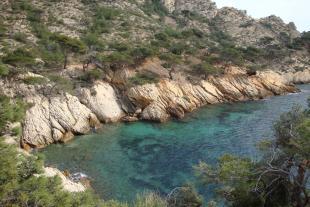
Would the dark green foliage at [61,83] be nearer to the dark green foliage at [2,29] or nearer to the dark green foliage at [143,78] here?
the dark green foliage at [143,78]

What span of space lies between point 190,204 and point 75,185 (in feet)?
35.7

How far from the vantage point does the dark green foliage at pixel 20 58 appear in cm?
4919

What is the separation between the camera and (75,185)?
1079 inches

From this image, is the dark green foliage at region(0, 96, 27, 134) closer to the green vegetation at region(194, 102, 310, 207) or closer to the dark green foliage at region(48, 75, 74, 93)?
the green vegetation at region(194, 102, 310, 207)

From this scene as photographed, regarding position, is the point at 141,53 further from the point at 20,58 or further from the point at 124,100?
the point at 20,58

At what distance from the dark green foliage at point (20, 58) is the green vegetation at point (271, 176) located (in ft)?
127

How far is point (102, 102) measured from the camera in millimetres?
53312

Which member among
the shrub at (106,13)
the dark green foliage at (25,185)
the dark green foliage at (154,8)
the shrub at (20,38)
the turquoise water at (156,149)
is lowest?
the turquoise water at (156,149)

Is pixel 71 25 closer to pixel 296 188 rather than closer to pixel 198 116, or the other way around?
pixel 198 116

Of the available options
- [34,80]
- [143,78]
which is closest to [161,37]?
[143,78]

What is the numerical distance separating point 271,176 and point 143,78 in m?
44.6

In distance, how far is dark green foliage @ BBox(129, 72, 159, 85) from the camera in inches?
2320

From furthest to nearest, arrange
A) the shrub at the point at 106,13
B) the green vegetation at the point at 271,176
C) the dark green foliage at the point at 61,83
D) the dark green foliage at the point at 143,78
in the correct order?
the shrub at the point at 106,13
the dark green foliage at the point at 143,78
the dark green foliage at the point at 61,83
the green vegetation at the point at 271,176

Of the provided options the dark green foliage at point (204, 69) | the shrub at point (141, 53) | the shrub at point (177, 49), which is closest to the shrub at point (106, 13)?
the shrub at point (177, 49)
